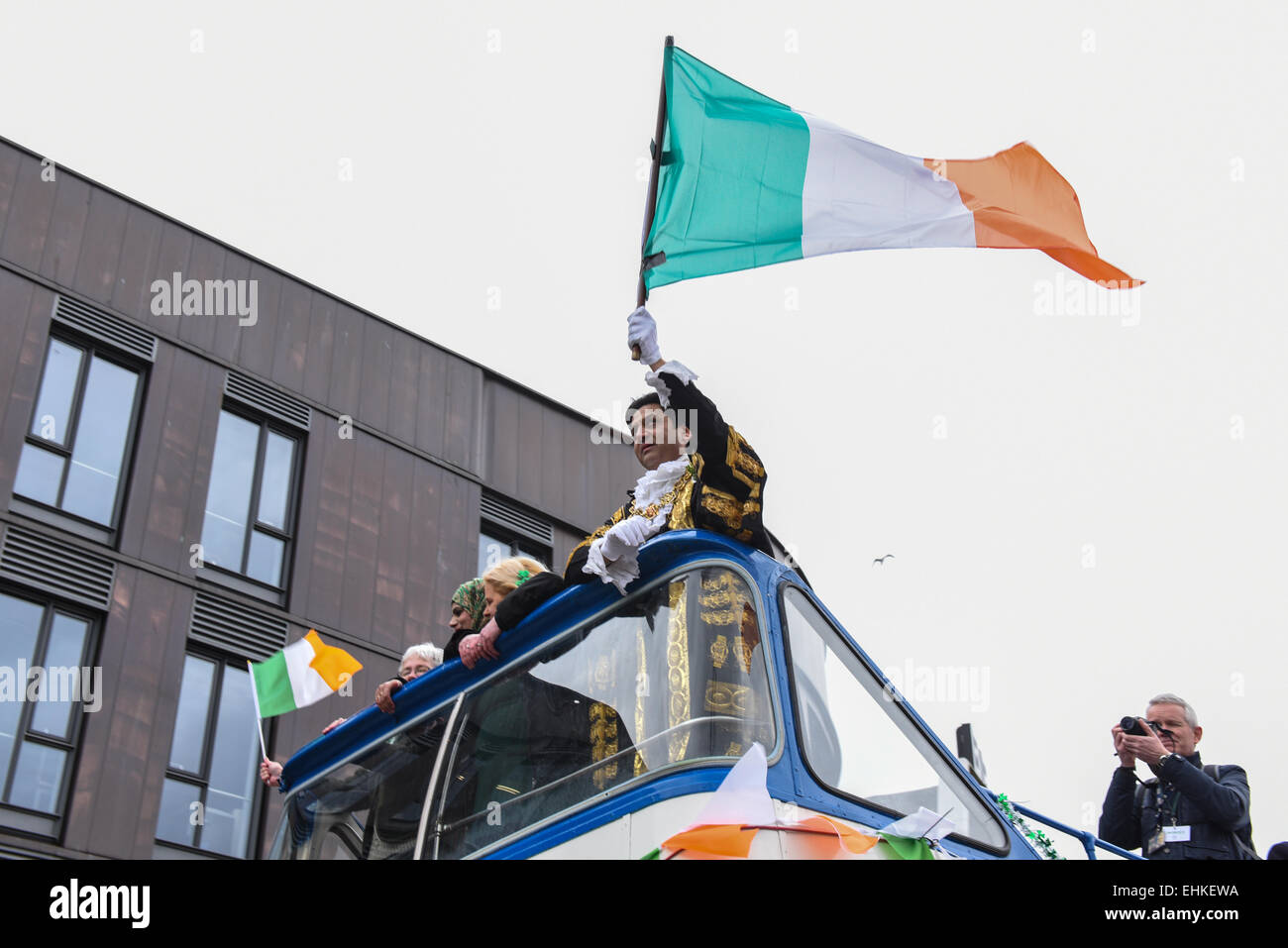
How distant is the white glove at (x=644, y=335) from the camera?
18.6 ft

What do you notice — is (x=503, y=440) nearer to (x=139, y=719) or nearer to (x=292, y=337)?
(x=292, y=337)

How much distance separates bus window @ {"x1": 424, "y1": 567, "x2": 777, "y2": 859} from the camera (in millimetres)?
5074

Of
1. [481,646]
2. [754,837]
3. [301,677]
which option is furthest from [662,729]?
[301,677]

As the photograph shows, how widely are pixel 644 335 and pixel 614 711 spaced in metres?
1.48

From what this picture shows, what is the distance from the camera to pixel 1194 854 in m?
6.43

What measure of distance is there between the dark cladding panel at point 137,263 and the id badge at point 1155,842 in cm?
1707

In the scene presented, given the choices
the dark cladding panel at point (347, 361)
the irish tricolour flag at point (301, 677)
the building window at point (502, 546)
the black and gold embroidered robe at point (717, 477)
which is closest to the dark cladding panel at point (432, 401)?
the dark cladding panel at point (347, 361)

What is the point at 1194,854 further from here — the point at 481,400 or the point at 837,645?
the point at 481,400

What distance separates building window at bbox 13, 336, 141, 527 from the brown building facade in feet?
0.10

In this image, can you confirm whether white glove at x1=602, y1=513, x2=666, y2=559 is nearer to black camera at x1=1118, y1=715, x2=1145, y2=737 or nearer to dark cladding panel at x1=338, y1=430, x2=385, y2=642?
black camera at x1=1118, y1=715, x2=1145, y2=737

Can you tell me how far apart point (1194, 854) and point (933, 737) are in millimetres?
1532

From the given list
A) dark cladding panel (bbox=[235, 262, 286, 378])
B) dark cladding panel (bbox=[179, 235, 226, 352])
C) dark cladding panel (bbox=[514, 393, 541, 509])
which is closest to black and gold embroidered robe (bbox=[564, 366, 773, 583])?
dark cladding panel (bbox=[179, 235, 226, 352])
